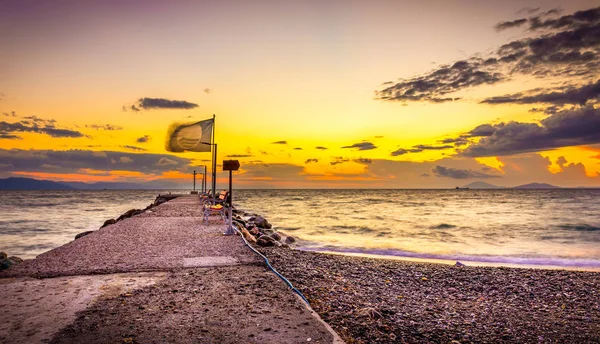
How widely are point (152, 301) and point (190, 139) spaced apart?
1275 centimetres

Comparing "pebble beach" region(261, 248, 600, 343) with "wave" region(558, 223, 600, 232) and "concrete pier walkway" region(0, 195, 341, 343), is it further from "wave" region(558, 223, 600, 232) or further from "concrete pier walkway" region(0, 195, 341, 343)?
"wave" region(558, 223, 600, 232)

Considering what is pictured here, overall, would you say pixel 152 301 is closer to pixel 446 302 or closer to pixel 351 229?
pixel 446 302

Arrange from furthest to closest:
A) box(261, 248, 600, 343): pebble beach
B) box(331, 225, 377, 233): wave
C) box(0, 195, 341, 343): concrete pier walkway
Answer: box(331, 225, 377, 233): wave, box(261, 248, 600, 343): pebble beach, box(0, 195, 341, 343): concrete pier walkway

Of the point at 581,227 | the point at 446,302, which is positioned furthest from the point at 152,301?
the point at 581,227

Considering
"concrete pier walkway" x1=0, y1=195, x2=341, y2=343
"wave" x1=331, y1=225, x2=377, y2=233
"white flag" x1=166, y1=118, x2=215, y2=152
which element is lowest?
"wave" x1=331, y1=225, x2=377, y2=233

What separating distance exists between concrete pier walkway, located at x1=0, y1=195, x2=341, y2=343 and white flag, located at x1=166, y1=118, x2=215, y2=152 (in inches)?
355

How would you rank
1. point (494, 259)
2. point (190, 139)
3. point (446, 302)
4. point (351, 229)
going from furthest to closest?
point (351, 229) → point (190, 139) → point (494, 259) → point (446, 302)

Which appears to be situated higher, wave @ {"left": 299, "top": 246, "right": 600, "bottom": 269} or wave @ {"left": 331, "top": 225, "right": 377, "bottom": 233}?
wave @ {"left": 299, "top": 246, "right": 600, "bottom": 269}

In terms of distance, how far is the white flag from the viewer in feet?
52.5

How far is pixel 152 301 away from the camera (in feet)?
14.3

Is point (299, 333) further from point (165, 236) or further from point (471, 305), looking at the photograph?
point (165, 236)

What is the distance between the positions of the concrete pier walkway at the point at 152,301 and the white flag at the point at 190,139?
901cm

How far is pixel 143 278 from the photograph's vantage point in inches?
213

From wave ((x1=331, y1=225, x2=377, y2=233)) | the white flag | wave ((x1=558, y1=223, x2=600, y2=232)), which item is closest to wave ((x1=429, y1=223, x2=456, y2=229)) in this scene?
wave ((x1=331, y1=225, x2=377, y2=233))
